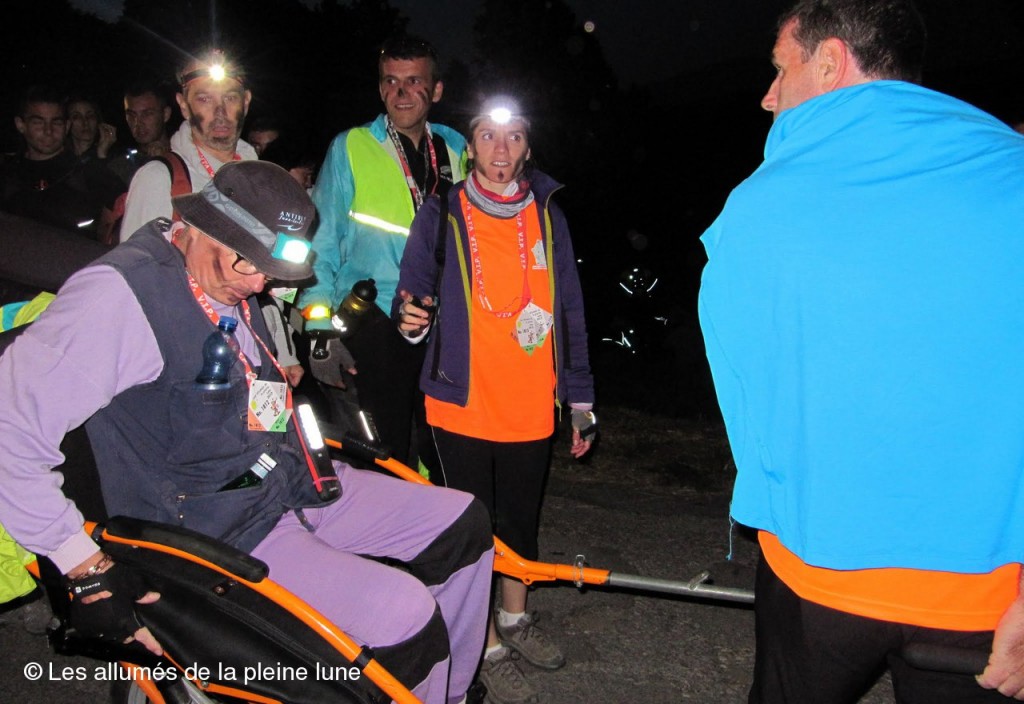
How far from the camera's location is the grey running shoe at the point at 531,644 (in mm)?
3475

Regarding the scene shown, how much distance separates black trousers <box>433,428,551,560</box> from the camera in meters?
3.24

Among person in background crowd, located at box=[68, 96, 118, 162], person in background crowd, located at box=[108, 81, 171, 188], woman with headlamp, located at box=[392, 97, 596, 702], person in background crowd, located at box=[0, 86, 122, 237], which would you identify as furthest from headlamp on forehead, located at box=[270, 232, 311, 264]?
person in background crowd, located at box=[68, 96, 118, 162]

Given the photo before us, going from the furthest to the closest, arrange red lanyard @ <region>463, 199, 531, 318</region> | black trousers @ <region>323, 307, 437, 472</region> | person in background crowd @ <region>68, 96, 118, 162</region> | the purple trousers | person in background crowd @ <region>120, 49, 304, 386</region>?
person in background crowd @ <region>68, 96, 118, 162</region>, black trousers @ <region>323, 307, 437, 472</region>, person in background crowd @ <region>120, 49, 304, 386</region>, red lanyard @ <region>463, 199, 531, 318</region>, the purple trousers

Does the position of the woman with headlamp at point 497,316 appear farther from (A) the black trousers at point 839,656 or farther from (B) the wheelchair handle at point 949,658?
(B) the wheelchair handle at point 949,658

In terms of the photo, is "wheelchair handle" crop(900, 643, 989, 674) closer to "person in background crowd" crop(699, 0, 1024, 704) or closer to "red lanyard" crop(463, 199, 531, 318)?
"person in background crowd" crop(699, 0, 1024, 704)

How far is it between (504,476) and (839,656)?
1.79 metres

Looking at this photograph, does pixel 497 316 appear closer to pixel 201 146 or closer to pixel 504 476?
pixel 504 476

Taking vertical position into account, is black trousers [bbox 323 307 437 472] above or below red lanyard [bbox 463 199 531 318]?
below

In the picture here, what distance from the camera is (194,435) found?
2346 millimetres

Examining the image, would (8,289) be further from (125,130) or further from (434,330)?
(125,130)

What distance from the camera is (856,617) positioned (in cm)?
164

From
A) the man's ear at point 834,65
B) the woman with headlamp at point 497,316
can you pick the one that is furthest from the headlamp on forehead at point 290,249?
the man's ear at point 834,65

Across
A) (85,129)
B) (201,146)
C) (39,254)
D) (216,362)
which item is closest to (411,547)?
(216,362)

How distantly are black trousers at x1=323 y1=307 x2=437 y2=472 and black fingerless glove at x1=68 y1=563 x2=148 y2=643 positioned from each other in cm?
139
